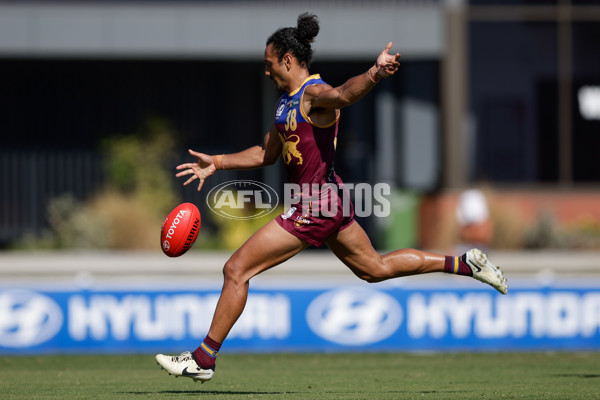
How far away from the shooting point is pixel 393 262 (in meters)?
7.50

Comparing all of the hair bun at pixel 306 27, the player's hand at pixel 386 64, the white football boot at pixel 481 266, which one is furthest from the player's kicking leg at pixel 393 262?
the hair bun at pixel 306 27

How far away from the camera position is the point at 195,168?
25.1ft

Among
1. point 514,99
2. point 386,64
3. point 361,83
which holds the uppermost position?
point 514,99

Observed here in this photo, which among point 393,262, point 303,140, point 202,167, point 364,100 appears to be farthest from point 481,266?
point 364,100

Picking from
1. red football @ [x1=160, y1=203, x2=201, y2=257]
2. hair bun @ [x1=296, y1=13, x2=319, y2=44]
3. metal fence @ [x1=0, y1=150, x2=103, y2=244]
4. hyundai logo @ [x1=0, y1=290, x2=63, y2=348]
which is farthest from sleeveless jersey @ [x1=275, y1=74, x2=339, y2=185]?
metal fence @ [x1=0, y1=150, x2=103, y2=244]

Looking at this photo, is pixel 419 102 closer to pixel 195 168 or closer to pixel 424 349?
pixel 424 349

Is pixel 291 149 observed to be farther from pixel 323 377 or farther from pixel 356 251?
pixel 323 377

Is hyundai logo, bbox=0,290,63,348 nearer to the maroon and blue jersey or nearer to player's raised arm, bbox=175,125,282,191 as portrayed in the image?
player's raised arm, bbox=175,125,282,191

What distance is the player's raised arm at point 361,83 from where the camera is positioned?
6.58 m

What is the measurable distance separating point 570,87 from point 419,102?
8.47 ft

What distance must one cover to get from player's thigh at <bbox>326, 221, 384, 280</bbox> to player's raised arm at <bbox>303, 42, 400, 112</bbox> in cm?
98

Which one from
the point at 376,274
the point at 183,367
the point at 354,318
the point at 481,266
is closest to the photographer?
the point at 183,367

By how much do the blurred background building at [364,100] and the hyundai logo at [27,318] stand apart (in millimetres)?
5990

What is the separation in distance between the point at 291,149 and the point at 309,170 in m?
0.19
